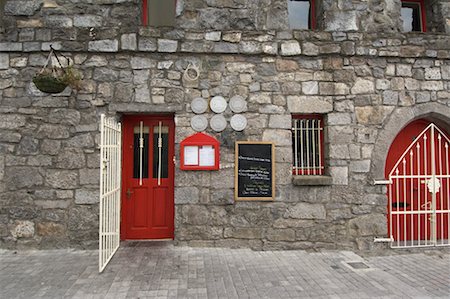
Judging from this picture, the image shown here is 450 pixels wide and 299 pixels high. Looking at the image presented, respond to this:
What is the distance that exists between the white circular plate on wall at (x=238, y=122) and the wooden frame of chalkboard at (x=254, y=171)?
0.23m

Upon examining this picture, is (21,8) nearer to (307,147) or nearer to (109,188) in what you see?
(109,188)

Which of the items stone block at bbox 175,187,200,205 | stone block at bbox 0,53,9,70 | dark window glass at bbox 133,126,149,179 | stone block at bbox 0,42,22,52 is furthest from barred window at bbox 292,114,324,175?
stone block at bbox 0,53,9,70

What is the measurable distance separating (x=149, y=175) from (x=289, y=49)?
296 centimetres

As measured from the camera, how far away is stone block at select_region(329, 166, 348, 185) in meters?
4.55

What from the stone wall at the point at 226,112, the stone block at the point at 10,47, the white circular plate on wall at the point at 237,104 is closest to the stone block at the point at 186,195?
the stone wall at the point at 226,112

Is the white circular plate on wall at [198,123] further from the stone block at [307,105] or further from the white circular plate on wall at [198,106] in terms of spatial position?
the stone block at [307,105]

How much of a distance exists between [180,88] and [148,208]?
76.9 inches

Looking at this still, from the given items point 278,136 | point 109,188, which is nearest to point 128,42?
point 109,188

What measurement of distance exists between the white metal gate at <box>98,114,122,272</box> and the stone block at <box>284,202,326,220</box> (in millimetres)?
2514

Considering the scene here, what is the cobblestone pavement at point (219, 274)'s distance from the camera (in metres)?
3.15

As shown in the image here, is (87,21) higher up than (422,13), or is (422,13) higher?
(422,13)

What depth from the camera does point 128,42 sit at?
14.5ft

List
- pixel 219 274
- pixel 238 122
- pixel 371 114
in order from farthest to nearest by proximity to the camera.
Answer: pixel 371 114
pixel 238 122
pixel 219 274

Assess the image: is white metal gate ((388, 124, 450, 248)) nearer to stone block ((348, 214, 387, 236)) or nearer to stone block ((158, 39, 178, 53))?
stone block ((348, 214, 387, 236))
